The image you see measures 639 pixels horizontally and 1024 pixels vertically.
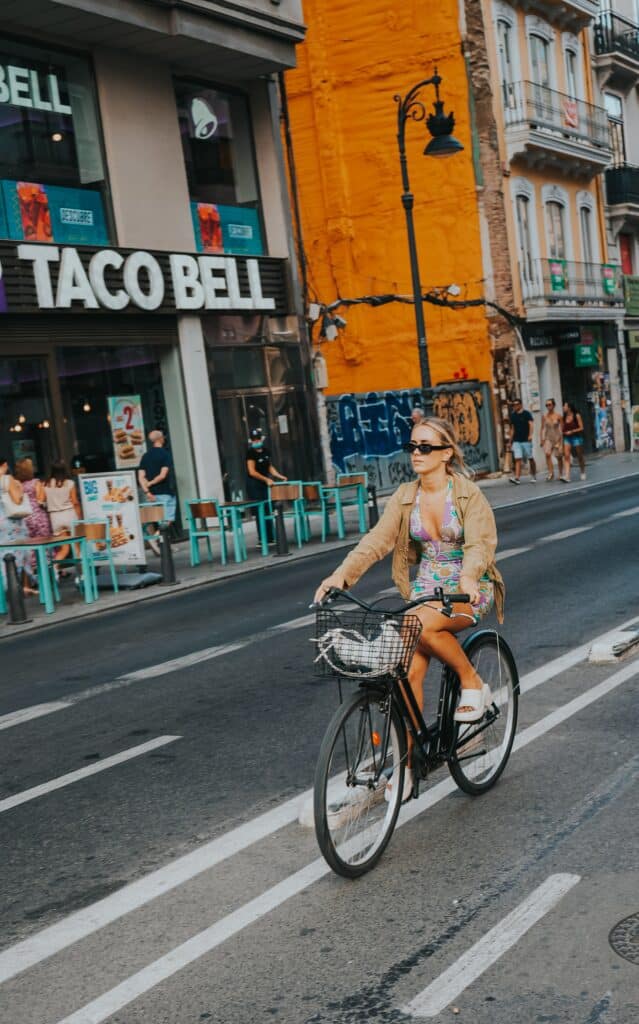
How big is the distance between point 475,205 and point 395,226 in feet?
7.37

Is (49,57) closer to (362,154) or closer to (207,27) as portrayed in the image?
(207,27)

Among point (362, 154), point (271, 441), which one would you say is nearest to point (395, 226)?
point (362, 154)

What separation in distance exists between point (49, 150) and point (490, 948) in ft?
57.3

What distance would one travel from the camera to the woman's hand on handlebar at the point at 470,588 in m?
4.78

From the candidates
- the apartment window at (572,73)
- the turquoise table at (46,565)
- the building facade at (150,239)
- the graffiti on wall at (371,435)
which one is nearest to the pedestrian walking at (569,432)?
the graffiti on wall at (371,435)

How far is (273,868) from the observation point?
470 cm

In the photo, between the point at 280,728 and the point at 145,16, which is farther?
the point at 145,16

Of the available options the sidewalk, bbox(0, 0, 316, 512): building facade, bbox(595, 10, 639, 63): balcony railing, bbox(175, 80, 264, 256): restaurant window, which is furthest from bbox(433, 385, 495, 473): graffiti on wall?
bbox(595, 10, 639, 63): balcony railing

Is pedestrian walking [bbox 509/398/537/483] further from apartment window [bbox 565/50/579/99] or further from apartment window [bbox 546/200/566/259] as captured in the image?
apartment window [bbox 565/50/579/99]

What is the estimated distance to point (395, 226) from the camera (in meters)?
33.2

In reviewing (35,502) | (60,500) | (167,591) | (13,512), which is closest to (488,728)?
(167,591)

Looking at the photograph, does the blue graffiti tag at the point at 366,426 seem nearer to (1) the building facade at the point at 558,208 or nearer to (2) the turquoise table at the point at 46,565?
(1) the building facade at the point at 558,208

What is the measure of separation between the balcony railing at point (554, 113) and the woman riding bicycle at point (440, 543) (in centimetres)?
3044

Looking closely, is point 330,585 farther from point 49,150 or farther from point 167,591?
point 49,150
